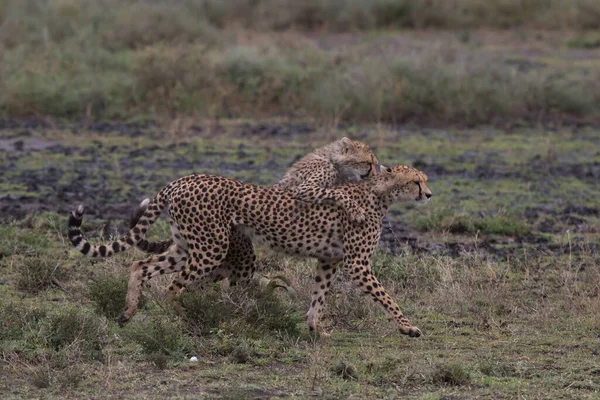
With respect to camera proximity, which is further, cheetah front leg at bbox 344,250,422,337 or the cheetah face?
the cheetah face

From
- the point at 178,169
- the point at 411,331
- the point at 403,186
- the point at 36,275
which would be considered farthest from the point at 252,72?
the point at 411,331

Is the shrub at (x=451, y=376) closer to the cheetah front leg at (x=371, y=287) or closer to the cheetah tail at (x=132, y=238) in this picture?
the cheetah front leg at (x=371, y=287)

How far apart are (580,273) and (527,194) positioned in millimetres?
4171

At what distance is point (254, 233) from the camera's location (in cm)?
791

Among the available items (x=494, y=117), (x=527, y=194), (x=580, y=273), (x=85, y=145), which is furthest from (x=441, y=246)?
(x=494, y=117)

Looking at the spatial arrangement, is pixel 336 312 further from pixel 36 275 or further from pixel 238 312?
pixel 36 275

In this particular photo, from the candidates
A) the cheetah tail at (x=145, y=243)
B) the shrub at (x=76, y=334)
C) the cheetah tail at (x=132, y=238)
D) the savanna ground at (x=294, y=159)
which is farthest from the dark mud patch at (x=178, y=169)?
the shrub at (x=76, y=334)

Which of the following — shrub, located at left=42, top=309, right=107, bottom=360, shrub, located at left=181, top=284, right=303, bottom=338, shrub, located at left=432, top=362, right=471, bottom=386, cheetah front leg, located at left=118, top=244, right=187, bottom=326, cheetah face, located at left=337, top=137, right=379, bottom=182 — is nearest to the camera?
shrub, located at left=432, top=362, right=471, bottom=386

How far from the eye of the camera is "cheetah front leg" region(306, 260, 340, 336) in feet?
25.7

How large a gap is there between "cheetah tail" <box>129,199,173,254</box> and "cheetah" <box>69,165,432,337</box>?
0.05 metres

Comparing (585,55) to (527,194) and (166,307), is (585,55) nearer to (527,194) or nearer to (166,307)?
(527,194)

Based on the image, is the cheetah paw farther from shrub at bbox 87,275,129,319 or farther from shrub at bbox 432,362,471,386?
shrub at bbox 87,275,129,319

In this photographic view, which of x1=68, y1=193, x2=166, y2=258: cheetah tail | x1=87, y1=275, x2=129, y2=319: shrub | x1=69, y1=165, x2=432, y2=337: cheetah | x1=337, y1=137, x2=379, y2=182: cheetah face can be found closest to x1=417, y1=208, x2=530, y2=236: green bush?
x1=337, y1=137, x2=379, y2=182: cheetah face

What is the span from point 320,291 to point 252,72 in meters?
11.3
